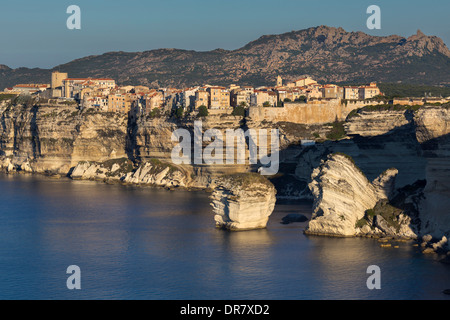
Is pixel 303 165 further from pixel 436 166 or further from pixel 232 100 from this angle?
pixel 436 166

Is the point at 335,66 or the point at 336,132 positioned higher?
the point at 335,66

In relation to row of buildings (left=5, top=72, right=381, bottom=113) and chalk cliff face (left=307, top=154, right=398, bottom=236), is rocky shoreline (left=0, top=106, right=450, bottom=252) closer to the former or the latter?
chalk cliff face (left=307, top=154, right=398, bottom=236)

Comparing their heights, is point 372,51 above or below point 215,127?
above

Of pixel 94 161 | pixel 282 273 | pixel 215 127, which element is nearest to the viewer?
pixel 282 273

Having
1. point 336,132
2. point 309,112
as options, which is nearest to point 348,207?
point 336,132

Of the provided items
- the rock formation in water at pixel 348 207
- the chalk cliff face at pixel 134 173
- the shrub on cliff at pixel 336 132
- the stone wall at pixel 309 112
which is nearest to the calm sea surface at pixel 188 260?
the rock formation in water at pixel 348 207
